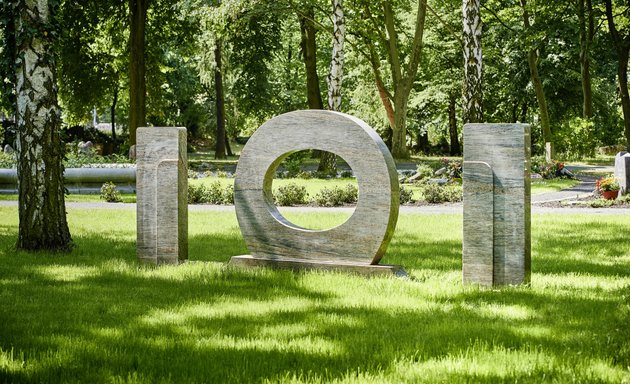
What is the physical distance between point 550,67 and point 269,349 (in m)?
42.0

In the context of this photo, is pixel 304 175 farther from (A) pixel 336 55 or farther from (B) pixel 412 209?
(B) pixel 412 209

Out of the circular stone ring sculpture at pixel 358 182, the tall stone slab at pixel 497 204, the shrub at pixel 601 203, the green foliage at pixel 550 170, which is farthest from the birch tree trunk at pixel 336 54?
the tall stone slab at pixel 497 204

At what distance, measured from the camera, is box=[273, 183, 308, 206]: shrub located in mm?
19031

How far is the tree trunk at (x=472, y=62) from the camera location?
73.6 feet

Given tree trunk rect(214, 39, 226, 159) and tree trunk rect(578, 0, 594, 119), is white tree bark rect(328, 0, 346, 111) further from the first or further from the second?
tree trunk rect(578, 0, 594, 119)

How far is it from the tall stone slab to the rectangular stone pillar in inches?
138

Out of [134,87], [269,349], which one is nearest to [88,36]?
[134,87]

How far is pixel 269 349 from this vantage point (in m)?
5.69

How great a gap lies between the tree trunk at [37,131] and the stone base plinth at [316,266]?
2.80m

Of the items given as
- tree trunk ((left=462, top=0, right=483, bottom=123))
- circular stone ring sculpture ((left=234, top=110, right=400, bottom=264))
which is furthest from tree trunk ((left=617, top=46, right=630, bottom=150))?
circular stone ring sculpture ((left=234, top=110, right=400, bottom=264))

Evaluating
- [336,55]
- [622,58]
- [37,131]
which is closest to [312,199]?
[336,55]

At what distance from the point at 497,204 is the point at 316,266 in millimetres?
2152

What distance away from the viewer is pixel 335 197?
1895 cm

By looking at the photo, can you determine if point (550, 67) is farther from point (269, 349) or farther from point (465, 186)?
point (269, 349)
